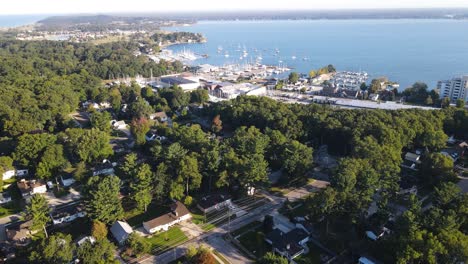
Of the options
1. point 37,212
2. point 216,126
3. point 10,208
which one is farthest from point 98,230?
point 216,126

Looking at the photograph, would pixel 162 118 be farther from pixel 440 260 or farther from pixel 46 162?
pixel 440 260

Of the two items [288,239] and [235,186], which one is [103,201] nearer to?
[235,186]

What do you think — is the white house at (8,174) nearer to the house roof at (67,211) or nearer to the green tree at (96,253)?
the house roof at (67,211)

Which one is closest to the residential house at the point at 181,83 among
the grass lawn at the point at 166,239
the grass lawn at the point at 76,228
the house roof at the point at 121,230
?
the grass lawn at the point at 76,228

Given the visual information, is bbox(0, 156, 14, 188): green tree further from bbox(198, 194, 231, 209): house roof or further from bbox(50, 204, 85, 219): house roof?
bbox(198, 194, 231, 209): house roof

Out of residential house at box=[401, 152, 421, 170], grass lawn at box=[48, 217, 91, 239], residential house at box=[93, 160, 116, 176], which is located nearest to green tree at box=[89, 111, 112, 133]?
residential house at box=[93, 160, 116, 176]

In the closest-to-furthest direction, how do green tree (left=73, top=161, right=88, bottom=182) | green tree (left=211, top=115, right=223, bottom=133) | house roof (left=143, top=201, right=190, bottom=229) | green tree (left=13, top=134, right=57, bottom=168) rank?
1. house roof (left=143, top=201, right=190, bottom=229)
2. green tree (left=73, top=161, right=88, bottom=182)
3. green tree (left=13, top=134, right=57, bottom=168)
4. green tree (left=211, top=115, right=223, bottom=133)

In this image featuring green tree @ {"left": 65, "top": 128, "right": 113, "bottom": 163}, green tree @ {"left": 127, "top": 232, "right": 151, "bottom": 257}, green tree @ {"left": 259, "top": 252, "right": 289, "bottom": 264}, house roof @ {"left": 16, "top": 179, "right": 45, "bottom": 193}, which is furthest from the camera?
green tree @ {"left": 65, "top": 128, "right": 113, "bottom": 163}

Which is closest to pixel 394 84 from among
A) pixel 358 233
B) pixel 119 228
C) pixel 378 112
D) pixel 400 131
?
pixel 378 112
